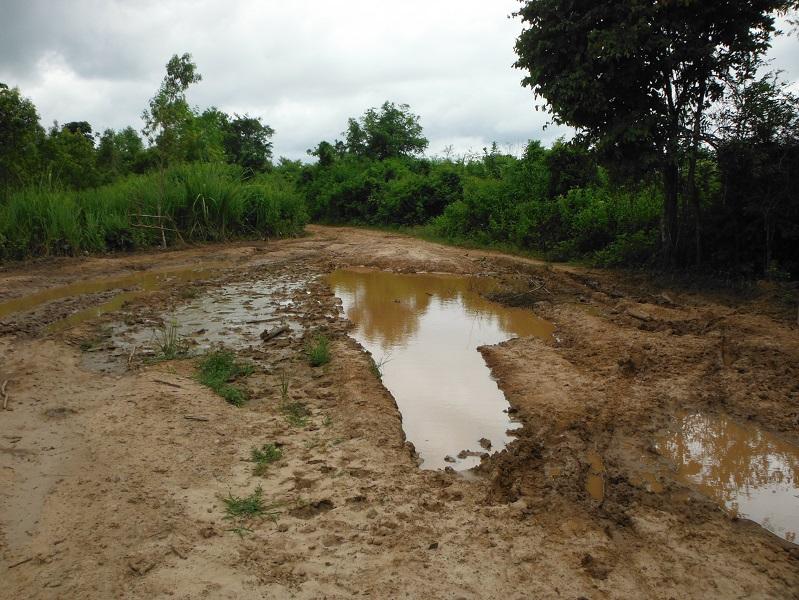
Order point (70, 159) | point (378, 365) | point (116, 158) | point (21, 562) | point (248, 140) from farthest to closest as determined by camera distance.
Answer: point (248, 140) < point (116, 158) < point (70, 159) < point (378, 365) < point (21, 562)

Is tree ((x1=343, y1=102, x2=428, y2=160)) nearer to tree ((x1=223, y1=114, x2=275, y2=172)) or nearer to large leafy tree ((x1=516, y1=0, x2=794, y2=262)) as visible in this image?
tree ((x1=223, y1=114, x2=275, y2=172))

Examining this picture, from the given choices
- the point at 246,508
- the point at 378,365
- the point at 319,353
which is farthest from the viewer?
the point at 378,365

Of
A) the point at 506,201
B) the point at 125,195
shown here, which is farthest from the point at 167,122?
the point at 506,201

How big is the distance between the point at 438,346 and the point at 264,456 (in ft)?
Answer: 11.6

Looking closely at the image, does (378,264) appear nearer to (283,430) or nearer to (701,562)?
(283,430)

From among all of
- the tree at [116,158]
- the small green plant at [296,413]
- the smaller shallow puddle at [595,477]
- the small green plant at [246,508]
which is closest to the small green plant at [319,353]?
the small green plant at [296,413]

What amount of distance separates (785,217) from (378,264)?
7948mm

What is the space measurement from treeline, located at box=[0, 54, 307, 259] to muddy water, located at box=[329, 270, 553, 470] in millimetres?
6163

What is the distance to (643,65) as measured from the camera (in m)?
8.98

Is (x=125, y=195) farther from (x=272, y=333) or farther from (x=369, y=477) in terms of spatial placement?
(x=369, y=477)

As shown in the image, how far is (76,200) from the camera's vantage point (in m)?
14.8

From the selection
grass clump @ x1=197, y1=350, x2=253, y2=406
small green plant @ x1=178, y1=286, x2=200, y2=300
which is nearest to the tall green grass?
small green plant @ x1=178, y1=286, x2=200, y2=300

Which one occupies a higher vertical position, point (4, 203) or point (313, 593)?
point (4, 203)

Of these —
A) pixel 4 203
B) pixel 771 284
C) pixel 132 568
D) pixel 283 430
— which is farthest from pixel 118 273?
pixel 771 284
